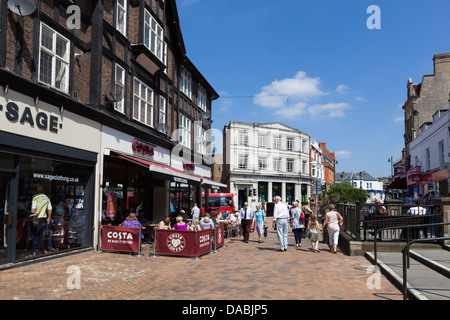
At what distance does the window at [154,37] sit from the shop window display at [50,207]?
7781 millimetres

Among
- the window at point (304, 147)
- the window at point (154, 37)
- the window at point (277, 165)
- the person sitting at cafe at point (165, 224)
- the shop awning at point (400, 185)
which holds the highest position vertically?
the window at point (154, 37)

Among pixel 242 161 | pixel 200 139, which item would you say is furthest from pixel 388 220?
pixel 242 161

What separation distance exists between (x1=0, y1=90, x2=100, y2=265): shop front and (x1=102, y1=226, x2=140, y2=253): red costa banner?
679mm

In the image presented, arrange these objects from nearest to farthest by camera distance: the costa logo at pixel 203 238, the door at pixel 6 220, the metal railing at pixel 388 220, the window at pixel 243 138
Result: the door at pixel 6 220 < the costa logo at pixel 203 238 < the metal railing at pixel 388 220 < the window at pixel 243 138

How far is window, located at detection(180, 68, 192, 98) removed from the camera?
81.2 ft

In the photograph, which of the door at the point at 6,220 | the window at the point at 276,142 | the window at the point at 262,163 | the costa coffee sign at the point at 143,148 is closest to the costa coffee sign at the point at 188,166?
the costa coffee sign at the point at 143,148

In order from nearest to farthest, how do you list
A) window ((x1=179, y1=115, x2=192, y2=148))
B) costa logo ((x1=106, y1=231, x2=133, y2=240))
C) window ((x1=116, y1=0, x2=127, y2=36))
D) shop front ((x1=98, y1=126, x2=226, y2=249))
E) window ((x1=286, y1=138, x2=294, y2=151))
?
costa logo ((x1=106, y1=231, x2=133, y2=240))
shop front ((x1=98, y1=126, x2=226, y2=249))
window ((x1=116, y1=0, x2=127, y2=36))
window ((x1=179, y1=115, x2=192, y2=148))
window ((x1=286, y1=138, x2=294, y2=151))

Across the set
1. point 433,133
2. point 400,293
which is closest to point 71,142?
point 400,293

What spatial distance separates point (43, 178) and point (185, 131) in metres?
15.4

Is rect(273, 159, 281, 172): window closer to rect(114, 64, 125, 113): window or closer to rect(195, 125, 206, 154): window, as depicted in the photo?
rect(195, 125, 206, 154): window

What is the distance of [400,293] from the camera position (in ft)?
22.5

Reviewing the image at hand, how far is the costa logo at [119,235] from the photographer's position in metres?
A: 11.5

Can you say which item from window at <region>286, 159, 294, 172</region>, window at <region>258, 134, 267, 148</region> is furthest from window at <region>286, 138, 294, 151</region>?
window at <region>258, 134, 267, 148</region>

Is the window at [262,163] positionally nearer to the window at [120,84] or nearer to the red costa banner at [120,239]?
the window at [120,84]
